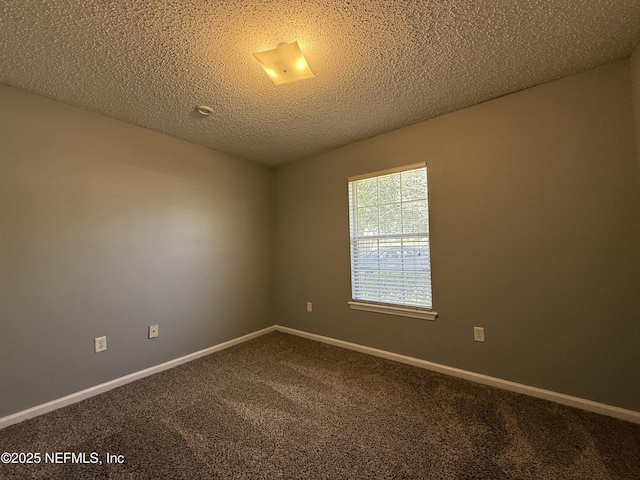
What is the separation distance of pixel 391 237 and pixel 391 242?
0.17 ft

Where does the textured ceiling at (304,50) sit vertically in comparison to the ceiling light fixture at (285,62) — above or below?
above

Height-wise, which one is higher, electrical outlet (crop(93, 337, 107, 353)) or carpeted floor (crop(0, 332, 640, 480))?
electrical outlet (crop(93, 337, 107, 353))

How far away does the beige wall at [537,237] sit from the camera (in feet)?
5.72

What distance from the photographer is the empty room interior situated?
56.4 inches

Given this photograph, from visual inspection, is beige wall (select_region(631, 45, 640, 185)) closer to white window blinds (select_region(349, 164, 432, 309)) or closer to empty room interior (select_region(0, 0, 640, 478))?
empty room interior (select_region(0, 0, 640, 478))

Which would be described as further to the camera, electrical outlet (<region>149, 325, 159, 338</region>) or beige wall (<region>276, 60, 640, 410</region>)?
electrical outlet (<region>149, 325, 159, 338</region>)

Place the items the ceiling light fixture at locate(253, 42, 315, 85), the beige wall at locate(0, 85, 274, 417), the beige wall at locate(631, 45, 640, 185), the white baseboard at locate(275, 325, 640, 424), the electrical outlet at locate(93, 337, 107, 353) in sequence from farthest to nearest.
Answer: the electrical outlet at locate(93, 337, 107, 353) < the beige wall at locate(0, 85, 274, 417) < the white baseboard at locate(275, 325, 640, 424) < the beige wall at locate(631, 45, 640, 185) < the ceiling light fixture at locate(253, 42, 315, 85)

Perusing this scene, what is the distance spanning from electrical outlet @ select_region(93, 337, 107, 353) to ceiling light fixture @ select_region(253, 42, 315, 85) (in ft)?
7.89

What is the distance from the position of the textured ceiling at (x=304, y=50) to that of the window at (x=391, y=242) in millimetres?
686

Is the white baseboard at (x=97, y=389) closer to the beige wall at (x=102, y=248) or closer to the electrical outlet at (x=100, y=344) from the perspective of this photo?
the beige wall at (x=102, y=248)

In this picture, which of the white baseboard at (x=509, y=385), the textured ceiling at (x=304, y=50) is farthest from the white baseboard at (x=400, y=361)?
the textured ceiling at (x=304, y=50)

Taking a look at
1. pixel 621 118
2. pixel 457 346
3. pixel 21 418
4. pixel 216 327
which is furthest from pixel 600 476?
pixel 21 418

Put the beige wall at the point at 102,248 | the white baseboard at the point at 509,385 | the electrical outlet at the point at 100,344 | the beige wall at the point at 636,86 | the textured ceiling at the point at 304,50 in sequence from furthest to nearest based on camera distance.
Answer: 1. the electrical outlet at the point at 100,344
2. the beige wall at the point at 102,248
3. the white baseboard at the point at 509,385
4. the beige wall at the point at 636,86
5. the textured ceiling at the point at 304,50

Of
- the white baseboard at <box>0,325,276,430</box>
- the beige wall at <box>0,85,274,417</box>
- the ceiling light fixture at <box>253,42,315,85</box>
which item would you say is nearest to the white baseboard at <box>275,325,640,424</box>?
the white baseboard at <box>0,325,276,430</box>
